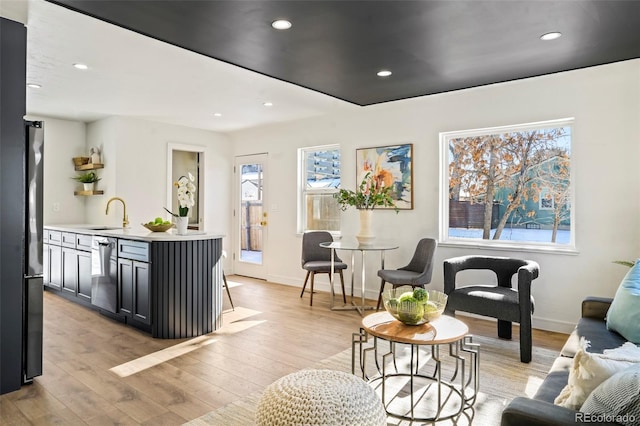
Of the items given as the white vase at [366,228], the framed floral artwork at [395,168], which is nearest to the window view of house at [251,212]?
the framed floral artwork at [395,168]

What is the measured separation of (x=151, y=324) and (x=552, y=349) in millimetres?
3541

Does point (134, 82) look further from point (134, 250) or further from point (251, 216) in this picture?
point (251, 216)

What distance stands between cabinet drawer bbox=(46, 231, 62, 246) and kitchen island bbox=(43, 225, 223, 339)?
1.02 meters

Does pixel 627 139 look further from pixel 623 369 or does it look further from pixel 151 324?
pixel 151 324

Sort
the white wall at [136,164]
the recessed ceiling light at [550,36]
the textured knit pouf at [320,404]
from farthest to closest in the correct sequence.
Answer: the white wall at [136,164], the recessed ceiling light at [550,36], the textured knit pouf at [320,404]

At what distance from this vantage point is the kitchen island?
3812 millimetres

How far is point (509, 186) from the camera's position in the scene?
4.51 metres

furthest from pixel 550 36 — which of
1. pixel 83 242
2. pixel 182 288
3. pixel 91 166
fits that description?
pixel 91 166

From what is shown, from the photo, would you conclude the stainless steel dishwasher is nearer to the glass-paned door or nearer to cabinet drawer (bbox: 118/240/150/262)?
cabinet drawer (bbox: 118/240/150/262)

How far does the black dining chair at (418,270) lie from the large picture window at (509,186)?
34 centimetres

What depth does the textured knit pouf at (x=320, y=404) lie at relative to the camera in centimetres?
175

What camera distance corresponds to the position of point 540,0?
7.51ft

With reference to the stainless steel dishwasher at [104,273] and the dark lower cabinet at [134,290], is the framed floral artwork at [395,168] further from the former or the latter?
the stainless steel dishwasher at [104,273]

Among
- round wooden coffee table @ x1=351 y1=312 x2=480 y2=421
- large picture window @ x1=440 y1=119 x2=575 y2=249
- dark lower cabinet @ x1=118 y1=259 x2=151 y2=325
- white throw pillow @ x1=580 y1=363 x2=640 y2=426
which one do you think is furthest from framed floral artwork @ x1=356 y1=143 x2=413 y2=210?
white throw pillow @ x1=580 y1=363 x2=640 y2=426
